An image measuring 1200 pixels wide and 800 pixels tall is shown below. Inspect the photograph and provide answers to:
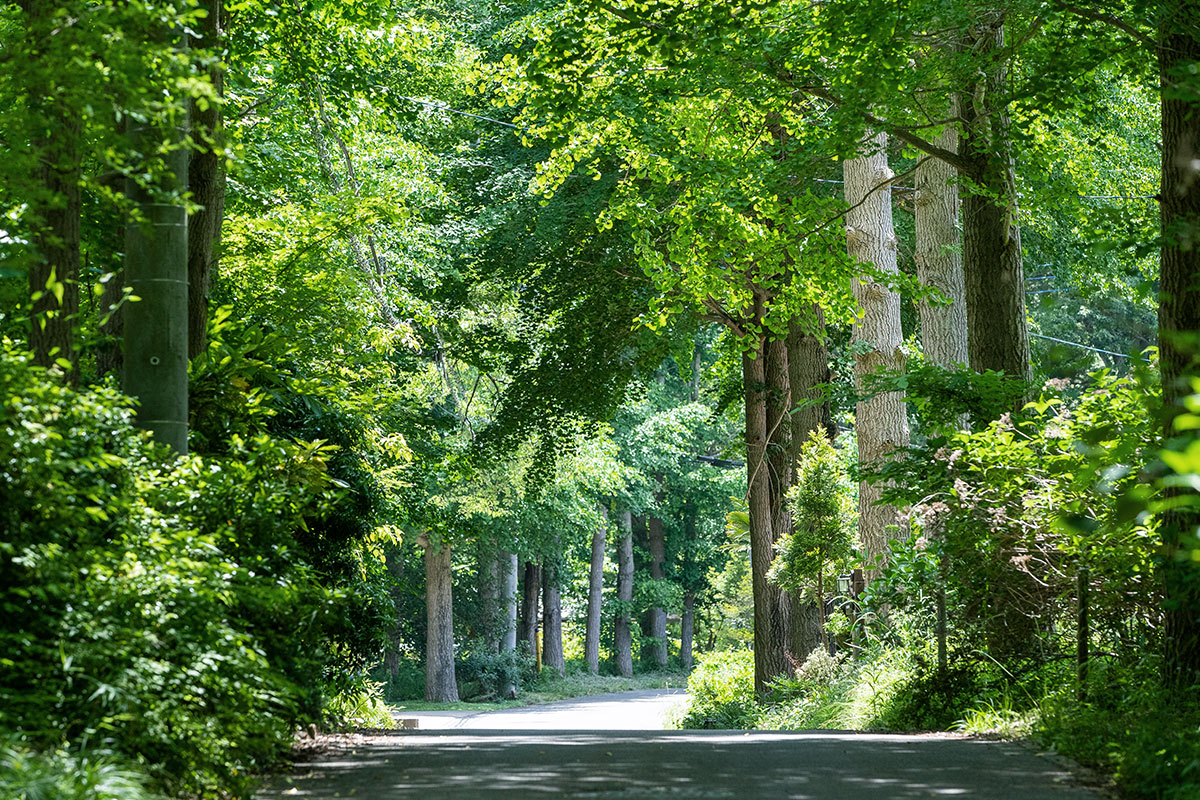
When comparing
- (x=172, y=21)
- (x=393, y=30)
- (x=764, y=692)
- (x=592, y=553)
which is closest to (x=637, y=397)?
(x=764, y=692)

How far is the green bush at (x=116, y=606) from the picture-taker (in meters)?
5.02

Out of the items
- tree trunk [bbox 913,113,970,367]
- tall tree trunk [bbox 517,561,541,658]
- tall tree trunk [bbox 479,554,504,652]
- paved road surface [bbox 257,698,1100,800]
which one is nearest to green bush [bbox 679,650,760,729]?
tree trunk [bbox 913,113,970,367]

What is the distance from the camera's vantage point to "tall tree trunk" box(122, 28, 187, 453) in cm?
710

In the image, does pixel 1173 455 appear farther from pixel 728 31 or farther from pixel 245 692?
pixel 728 31

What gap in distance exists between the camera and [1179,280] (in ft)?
26.8

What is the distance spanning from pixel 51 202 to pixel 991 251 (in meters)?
9.38

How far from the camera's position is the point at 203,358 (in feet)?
29.8

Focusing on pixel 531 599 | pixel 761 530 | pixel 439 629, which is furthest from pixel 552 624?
pixel 761 530

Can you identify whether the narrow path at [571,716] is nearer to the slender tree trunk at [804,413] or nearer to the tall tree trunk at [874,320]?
the slender tree trunk at [804,413]

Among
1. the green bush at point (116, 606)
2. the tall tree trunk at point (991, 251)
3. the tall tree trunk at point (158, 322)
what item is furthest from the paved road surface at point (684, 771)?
the tall tree trunk at point (991, 251)

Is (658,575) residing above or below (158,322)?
below

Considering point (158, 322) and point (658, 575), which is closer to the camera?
point (158, 322)

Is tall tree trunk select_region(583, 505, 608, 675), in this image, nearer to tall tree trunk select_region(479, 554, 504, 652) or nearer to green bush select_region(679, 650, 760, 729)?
tall tree trunk select_region(479, 554, 504, 652)

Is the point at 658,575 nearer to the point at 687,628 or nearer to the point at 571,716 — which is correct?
the point at 687,628
